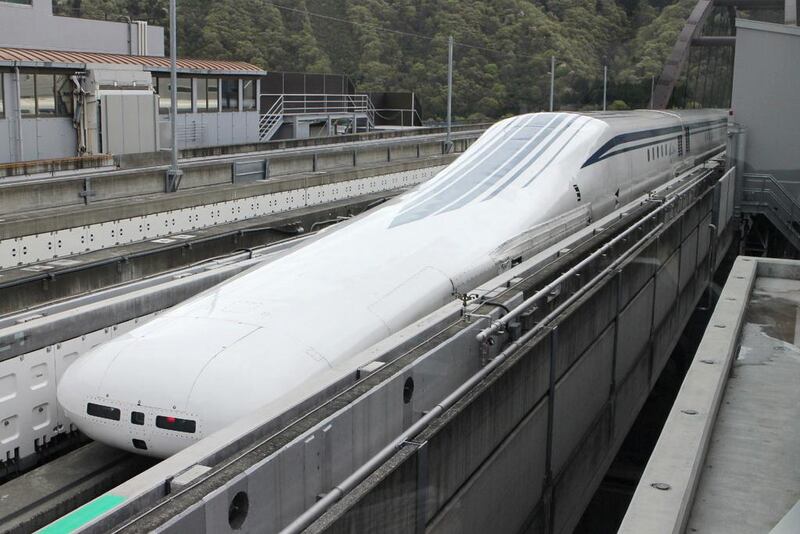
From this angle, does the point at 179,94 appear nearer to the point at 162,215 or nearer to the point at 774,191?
the point at 162,215

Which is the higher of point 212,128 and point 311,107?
point 311,107

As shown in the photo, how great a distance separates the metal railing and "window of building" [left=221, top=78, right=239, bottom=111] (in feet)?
22.1

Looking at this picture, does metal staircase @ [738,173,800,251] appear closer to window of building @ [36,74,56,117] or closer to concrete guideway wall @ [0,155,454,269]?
concrete guideway wall @ [0,155,454,269]

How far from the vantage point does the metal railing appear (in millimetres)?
48719

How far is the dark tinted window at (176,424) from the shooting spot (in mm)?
7910

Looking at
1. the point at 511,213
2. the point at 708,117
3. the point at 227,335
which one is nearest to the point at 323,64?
the point at 708,117

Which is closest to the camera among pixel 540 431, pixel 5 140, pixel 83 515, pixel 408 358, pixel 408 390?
pixel 83 515

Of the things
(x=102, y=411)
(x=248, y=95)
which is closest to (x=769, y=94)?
(x=102, y=411)

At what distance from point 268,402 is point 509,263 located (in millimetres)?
5416

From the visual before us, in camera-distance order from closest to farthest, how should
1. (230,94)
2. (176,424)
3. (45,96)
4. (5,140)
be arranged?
(176,424), (5,140), (45,96), (230,94)

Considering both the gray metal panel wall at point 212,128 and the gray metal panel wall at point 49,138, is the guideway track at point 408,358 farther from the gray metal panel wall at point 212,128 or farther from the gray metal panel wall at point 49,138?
the gray metal panel wall at point 212,128

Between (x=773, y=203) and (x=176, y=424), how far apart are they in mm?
21520

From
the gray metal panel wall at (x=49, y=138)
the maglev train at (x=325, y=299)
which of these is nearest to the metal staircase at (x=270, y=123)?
the gray metal panel wall at (x=49, y=138)

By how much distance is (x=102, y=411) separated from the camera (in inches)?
321
